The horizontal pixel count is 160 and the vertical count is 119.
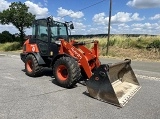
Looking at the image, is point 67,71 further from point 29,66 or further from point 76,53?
point 29,66

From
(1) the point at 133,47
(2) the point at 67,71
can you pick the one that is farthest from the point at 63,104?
(1) the point at 133,47

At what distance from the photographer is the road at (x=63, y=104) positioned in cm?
598

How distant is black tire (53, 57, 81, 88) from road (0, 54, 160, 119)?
232 millimetres

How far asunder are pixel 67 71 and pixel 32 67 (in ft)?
8.07

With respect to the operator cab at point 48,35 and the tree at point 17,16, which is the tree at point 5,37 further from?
the operator cab at point 48,35

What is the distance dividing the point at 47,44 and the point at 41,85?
190 cm

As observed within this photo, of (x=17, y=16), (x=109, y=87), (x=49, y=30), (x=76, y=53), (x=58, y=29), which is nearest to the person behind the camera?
(x=109, y=87)

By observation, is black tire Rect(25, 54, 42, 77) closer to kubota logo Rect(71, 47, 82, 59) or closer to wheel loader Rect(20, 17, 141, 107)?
wheel loader Rect(20, 17, 141, 107)

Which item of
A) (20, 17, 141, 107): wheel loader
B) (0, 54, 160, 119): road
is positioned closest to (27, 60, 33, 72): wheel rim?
(20, 17, 141, 107): wheel loader

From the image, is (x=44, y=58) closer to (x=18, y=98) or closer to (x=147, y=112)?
(x=18, y=98)

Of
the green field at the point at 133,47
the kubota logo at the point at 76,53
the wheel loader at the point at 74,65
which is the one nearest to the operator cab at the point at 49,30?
the wheel loader at the point at 74,65

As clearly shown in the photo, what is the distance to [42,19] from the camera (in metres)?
10.4

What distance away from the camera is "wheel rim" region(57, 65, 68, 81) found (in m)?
8.76

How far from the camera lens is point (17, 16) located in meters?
35.3
